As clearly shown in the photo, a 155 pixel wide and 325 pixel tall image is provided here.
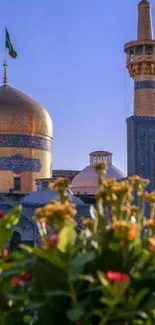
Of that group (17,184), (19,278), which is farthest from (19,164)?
(19,278)

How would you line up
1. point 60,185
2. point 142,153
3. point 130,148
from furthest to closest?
point 130,148, point 142,153, point 60,185

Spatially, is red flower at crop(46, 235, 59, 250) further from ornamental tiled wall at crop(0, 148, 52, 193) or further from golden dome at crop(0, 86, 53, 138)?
golden dome at crop(0, 86, 53, 138)

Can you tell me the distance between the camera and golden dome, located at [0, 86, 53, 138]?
19.6m

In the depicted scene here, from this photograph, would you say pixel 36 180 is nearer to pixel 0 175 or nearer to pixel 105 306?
pixel 0 175

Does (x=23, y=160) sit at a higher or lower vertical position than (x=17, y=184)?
higher

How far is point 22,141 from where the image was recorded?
19.7 meters

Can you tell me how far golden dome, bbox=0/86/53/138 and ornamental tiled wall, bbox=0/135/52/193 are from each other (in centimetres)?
22

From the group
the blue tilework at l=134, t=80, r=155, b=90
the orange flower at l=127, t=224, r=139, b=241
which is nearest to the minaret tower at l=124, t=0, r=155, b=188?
the blue tilework at l=134, t=80, r=155, b=90

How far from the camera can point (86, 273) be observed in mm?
1616

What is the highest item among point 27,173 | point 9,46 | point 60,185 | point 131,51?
point 9,46

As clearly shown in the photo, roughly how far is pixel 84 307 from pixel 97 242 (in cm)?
19

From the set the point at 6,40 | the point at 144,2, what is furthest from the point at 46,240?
the point at 6,40

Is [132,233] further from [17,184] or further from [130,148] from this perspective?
[17,184]

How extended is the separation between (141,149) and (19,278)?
13.6m
